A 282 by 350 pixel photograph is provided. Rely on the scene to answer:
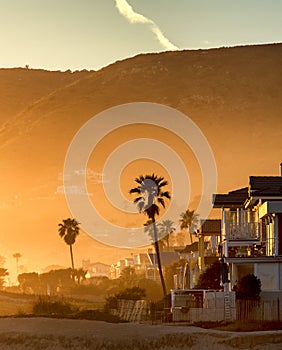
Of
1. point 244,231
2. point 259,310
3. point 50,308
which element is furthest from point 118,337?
point 50,308

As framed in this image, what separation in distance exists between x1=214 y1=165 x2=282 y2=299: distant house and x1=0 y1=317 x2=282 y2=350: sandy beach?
807 cm

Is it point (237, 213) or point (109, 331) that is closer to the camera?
point (109, 331)

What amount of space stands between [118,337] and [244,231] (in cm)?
1692

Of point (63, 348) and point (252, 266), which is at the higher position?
point (252, 266)

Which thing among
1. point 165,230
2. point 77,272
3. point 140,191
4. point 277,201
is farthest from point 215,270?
point 165,230

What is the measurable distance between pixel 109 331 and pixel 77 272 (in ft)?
319

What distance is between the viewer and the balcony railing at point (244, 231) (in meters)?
64.2

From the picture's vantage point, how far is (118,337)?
5050 cm

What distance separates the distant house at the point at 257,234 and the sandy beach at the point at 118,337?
8.07 meters

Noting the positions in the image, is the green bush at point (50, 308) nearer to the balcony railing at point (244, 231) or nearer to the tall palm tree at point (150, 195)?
the balcony railing at point (244, 231)

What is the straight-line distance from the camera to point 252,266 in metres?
62.0

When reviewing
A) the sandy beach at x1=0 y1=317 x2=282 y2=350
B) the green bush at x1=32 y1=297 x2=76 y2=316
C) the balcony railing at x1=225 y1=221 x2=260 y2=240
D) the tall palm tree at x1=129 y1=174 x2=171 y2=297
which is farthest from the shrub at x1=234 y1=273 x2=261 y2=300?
the tall palm tree at x1=129 y1=174 x2=171 y2=297

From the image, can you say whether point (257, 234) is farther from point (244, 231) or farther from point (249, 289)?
point (249, 289)

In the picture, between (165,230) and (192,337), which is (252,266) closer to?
(192,337)
